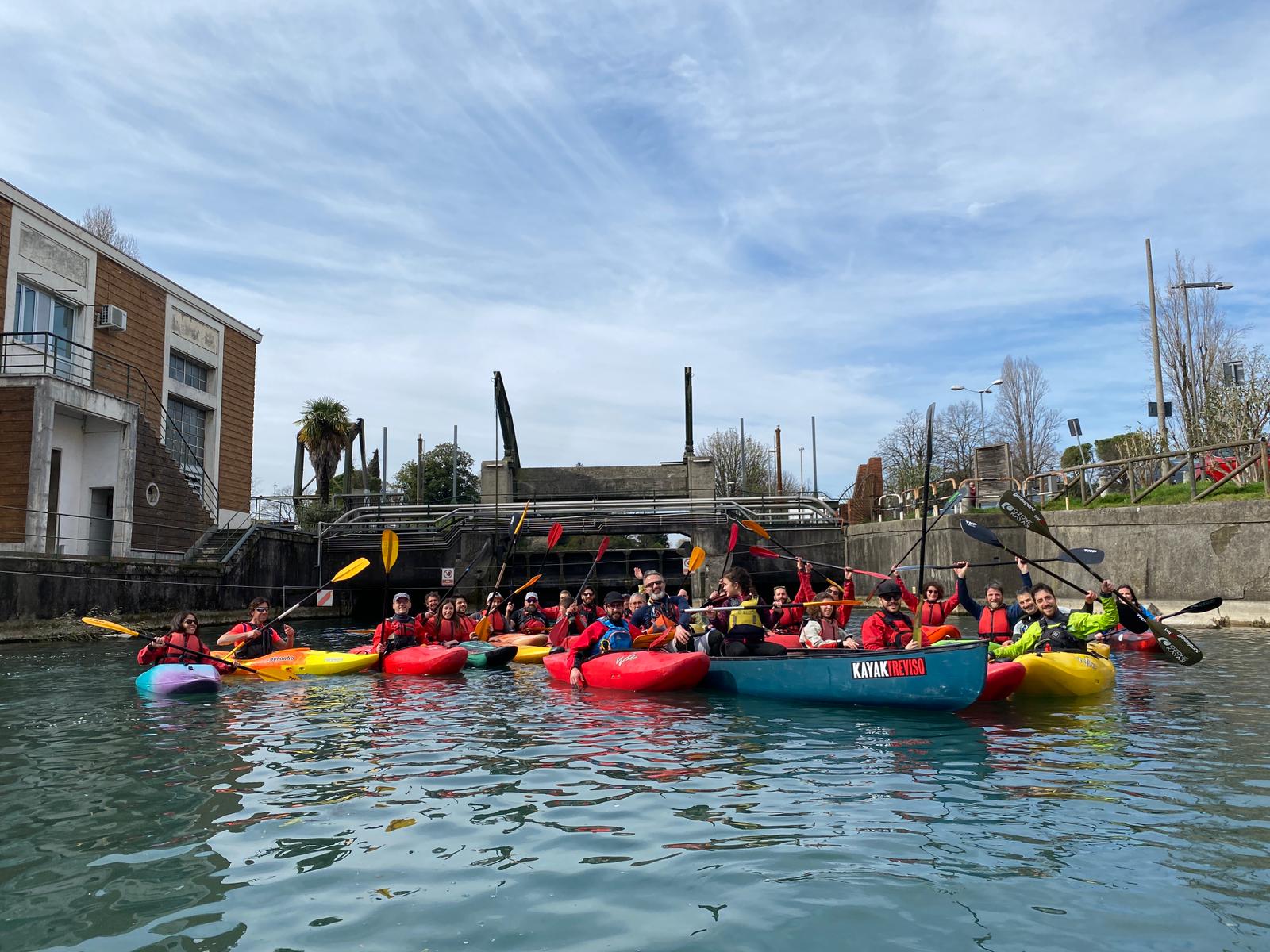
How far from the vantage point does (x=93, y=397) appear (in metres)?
21.2

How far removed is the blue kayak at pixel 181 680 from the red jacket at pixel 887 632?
759 centimetres

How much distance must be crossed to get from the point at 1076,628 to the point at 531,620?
940 cm

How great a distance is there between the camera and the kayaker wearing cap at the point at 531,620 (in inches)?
679

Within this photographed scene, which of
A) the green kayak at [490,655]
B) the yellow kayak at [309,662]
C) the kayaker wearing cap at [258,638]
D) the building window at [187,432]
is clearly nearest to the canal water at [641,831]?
the yellow kayak at [309,662]

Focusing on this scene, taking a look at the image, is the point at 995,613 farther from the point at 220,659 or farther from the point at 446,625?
the point at 220,659

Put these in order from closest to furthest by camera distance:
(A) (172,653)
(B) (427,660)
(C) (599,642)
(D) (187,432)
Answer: (A) (172,653), (C) (599,642), (B) (427,660), (D) (187,432)

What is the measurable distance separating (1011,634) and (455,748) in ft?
25.5

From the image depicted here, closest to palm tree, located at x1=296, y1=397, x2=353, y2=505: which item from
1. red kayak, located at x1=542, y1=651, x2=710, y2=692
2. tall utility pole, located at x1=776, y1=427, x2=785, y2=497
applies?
tall utility pole, located at x1=776, y1=427, x2=785, y2=497

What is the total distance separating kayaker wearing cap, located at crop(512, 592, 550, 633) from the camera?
56.6 ft

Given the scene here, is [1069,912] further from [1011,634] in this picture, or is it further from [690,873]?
[1011,634]

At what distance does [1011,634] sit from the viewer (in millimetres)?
12094

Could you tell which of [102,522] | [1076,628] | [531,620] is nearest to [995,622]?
[1076,628]

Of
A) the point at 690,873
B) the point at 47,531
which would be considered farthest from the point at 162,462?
the point at 690,873

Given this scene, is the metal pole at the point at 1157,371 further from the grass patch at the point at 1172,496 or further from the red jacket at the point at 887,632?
the red jacket at the point at 887,632
